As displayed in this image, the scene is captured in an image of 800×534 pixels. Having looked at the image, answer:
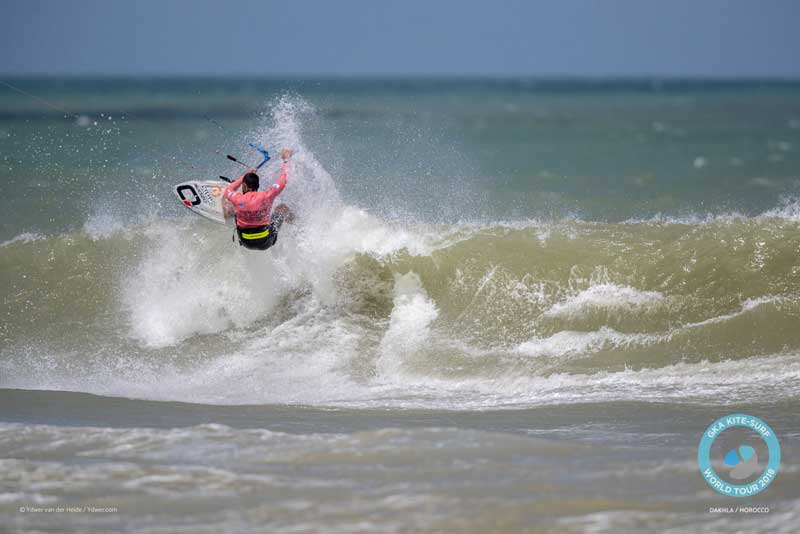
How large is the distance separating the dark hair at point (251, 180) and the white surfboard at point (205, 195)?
3.42 feet

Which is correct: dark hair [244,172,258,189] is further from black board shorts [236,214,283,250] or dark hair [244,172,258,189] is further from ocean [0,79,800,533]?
ocean [0,79,800,533]

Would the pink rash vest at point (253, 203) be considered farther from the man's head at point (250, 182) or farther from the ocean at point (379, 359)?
the ocean at point (379, 359)

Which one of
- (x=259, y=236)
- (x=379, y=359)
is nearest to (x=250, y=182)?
(x=259, y=236)

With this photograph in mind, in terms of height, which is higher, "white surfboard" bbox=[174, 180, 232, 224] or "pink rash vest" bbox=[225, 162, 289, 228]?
"white surfboard" bbox=[174, 180, 232, 224]

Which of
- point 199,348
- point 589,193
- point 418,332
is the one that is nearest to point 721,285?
point 418,332

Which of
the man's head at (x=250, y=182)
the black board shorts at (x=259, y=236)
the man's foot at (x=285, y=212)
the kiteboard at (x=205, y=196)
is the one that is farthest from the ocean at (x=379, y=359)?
the man's head at (x=250, y=182)

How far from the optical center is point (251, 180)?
10008 mm

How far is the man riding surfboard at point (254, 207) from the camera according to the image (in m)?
9.88

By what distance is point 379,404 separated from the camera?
7902 millimetres

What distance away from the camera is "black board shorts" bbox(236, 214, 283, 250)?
33.2 feet

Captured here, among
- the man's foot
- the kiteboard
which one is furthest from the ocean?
the kiteboard

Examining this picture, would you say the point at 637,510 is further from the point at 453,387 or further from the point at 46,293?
the point at 46,293

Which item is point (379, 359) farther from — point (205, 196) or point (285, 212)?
point (205, 196)

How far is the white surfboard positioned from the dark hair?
3.42 feet
